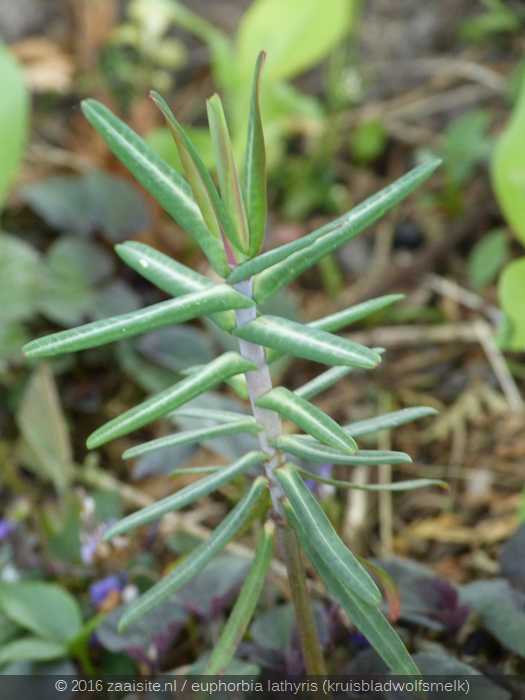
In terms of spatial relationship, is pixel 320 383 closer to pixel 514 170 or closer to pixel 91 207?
pixel 514 170

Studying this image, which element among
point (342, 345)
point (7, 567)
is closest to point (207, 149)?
point (7, 567)

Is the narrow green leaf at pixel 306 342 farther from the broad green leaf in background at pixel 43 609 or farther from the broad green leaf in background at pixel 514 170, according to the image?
the broad green leaf in background at pixel 514 170

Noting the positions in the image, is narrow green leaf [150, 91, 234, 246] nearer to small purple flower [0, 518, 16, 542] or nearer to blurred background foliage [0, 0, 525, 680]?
blurred background foliage [0, 0, 525, 680]

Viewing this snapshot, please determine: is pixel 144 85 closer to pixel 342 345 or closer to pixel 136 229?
pixel 136 229

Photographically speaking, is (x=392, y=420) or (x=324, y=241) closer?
(x=324, y=241)

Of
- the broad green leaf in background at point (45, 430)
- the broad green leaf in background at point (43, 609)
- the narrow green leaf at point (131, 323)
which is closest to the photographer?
the narrow green leaf at point (131, 323)

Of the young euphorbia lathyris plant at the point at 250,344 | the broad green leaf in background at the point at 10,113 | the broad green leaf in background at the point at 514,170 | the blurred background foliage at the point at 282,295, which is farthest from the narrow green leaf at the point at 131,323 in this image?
the broad green leaf in background at the point at 10,113

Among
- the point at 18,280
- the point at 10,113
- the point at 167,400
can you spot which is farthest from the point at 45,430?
the point at 167,400

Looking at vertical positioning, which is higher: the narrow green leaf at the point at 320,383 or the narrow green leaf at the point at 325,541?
the narrow green leaf at the point at 320,383
